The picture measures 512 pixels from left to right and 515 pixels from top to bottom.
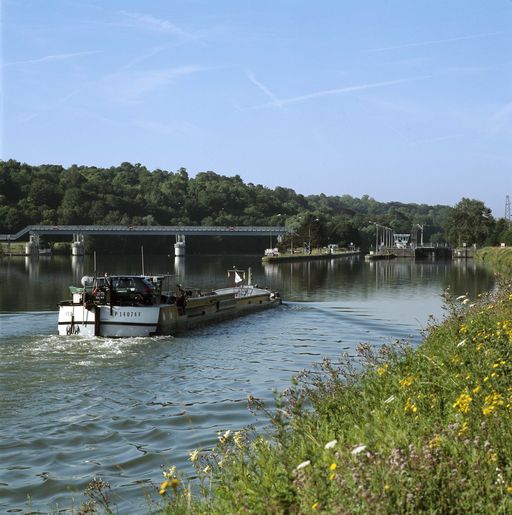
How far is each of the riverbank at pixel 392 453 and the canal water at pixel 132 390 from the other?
1945 mm

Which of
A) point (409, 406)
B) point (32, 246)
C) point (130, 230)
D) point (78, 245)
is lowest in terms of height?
point (409, 406)

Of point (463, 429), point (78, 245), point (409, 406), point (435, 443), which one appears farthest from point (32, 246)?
point (435, 443)

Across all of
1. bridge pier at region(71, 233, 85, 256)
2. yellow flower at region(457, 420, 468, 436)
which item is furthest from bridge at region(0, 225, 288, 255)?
yellow flower at region(457, 420, 468, 436)

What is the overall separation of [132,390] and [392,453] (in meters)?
15.0

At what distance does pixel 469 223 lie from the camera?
593 ft

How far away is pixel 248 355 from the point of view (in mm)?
27375

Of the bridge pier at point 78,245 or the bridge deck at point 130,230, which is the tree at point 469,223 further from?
the bridge pier at point 78,245

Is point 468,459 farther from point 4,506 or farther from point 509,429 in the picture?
point 4,506

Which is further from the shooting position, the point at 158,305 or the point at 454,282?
the point at 454,282

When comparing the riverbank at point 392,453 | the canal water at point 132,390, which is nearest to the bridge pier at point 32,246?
the canal water at point 132,390

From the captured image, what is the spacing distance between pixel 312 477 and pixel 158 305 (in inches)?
1062

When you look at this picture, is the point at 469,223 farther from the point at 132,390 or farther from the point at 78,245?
the point at 132,390

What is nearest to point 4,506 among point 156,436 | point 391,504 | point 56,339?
point 156,436

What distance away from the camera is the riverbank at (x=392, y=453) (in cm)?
620
